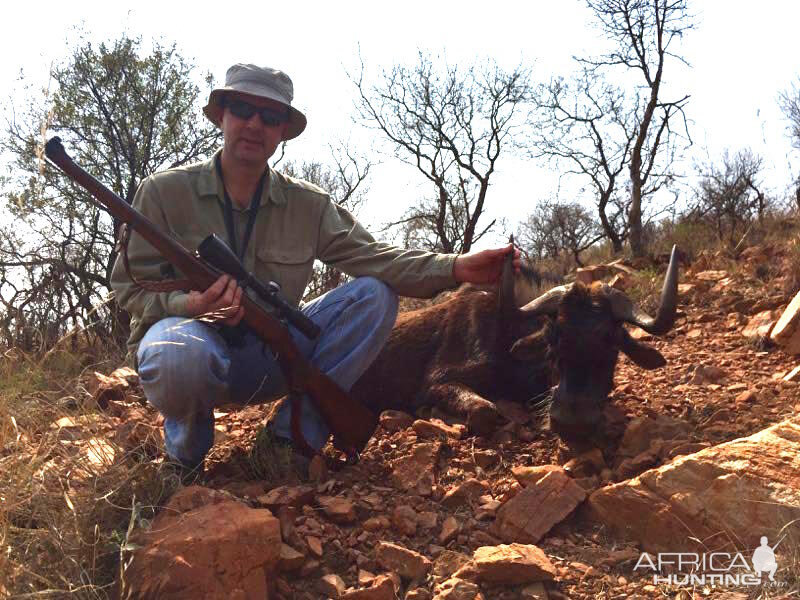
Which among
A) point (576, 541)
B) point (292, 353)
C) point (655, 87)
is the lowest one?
point (576, 541)

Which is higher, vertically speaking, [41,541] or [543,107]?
[543,107]

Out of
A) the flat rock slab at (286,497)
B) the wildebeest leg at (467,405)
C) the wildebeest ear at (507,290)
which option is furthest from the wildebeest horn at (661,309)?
the flat rock slab at (286,497)

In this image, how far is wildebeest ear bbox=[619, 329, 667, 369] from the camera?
4527 millimetres

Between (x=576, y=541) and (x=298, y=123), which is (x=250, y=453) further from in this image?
(x=298, y=123)

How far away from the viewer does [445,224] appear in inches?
640

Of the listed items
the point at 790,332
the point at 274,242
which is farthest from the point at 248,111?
the point at 790,332

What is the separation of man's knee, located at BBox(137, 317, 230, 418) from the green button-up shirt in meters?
0.17

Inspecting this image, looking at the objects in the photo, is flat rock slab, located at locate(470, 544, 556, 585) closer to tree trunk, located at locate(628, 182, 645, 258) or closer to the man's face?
the man's face

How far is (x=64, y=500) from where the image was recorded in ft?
8.52

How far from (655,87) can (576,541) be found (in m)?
11.2

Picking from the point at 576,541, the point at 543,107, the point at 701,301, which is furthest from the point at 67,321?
the point at 543,107

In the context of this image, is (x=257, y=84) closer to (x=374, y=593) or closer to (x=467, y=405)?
(x=467, y=405)

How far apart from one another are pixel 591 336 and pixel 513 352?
2.82 ft

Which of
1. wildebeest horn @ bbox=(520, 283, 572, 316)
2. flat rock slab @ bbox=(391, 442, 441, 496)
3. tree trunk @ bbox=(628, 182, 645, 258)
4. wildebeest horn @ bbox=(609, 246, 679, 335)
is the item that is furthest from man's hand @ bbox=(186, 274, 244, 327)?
tree trunk @ bbox=(628, 182, 645, 258)
